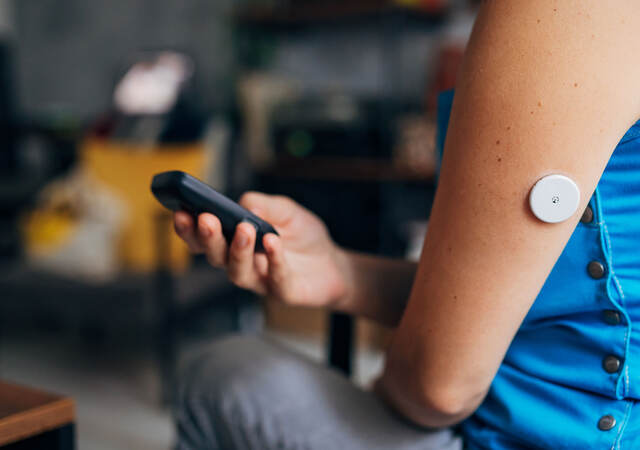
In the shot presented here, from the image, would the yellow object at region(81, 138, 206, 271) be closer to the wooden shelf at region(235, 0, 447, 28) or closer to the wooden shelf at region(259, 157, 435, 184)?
the wooden shelf at region(259, 157, 435, 184)

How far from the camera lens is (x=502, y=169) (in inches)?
18.4

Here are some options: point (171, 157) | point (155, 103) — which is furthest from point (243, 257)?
point (155, 103)

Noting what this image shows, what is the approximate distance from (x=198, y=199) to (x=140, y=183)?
1718 mm

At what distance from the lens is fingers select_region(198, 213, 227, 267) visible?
1.88 ft

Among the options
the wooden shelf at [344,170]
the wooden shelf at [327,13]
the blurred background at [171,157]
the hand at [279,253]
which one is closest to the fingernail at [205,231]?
the hand at [279,253]

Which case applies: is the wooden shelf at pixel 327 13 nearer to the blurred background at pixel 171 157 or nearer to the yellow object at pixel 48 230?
the blurred background at pixel 171 157

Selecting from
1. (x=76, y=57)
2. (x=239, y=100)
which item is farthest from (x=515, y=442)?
(x=76, y=57)

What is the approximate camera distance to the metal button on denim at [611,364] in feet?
1.70

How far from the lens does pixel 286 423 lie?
2.12ft

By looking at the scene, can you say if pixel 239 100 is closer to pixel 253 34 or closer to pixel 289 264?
pixel 253 34

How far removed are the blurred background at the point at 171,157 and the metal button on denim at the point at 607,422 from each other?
1.76 feet

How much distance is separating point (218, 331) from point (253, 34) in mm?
1443

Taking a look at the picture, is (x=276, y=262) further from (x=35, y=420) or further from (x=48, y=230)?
(x=48, y=230)

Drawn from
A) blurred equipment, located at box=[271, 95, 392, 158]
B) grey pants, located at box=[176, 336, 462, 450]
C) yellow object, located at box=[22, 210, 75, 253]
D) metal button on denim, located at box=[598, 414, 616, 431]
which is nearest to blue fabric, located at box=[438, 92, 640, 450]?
metal button on denim, located at box=[598, 414, 616, 431]
